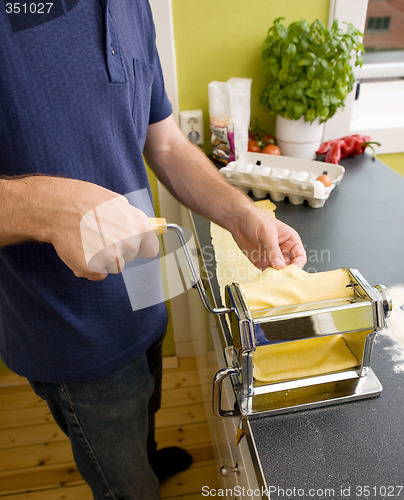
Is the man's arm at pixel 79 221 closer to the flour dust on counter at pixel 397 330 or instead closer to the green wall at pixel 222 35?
the flour dust on counter at pixel 397 330

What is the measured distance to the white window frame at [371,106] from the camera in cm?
133

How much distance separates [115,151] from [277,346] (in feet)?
1.39

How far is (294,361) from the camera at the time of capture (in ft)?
2.07

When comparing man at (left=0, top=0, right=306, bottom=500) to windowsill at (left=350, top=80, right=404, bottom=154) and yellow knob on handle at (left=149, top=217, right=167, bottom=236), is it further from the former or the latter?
windowsill at (left=350, top=80, right=404, bottom=154)

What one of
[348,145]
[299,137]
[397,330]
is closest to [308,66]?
[299,137]

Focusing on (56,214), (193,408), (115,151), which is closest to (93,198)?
(56,214)

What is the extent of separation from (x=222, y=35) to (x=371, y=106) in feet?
2.36

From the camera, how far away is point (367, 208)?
1176mm

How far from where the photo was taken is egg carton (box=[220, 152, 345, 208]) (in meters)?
1.16

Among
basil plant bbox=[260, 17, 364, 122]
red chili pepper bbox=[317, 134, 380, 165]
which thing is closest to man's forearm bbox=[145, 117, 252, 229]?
basil plant bbox=[260, 17, 364, 122]

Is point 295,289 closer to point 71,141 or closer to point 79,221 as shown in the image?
point 79,221

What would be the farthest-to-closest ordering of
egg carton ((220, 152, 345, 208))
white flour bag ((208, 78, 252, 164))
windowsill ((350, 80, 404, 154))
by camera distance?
windowsill ((350, 80, 404, 154))
white flour bag ((208, 78, 252, 164))
egg carton ((220, 152, 345, 208))

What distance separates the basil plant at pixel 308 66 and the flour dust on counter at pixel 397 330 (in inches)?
26.7

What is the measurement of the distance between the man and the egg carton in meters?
0.27
